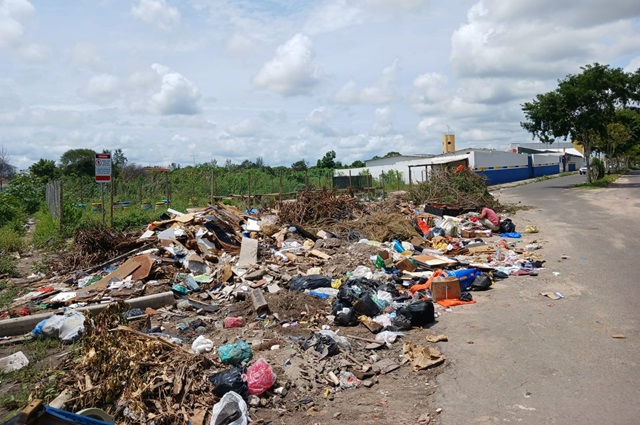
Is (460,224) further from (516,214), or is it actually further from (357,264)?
(357,264)

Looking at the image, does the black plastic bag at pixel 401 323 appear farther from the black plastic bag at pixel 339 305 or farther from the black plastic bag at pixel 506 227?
the black plastic bag at pixel 506 227

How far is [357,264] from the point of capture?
31.8 ft

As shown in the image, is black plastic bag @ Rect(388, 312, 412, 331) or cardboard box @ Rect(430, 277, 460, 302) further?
cardboard box @ Rect(430, 277, 460, 302)

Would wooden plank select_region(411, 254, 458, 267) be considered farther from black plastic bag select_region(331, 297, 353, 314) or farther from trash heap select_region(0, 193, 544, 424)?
black plastic bag select_region(331, 297, 353, 314)

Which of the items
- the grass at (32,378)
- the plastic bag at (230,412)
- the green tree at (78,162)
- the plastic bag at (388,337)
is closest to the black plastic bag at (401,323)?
the plastic bag at (388,337)

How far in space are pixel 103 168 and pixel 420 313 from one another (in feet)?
34.0

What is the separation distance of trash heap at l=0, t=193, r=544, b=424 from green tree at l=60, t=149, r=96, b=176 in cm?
3344

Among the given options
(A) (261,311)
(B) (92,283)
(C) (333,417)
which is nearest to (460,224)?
(A) (261,311)

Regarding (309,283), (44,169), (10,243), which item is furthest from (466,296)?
(44,169)

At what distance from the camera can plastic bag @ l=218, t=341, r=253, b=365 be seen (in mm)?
5215

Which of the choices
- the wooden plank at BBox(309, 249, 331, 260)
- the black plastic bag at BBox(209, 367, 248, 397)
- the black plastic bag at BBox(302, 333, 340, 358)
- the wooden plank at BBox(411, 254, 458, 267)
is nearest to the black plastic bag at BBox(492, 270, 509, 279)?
the wooden plank at BBox(411, 254, 458, 267)

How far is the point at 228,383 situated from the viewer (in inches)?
178

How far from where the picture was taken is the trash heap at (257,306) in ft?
15.0

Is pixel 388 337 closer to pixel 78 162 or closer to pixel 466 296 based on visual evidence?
pixel 466 296
